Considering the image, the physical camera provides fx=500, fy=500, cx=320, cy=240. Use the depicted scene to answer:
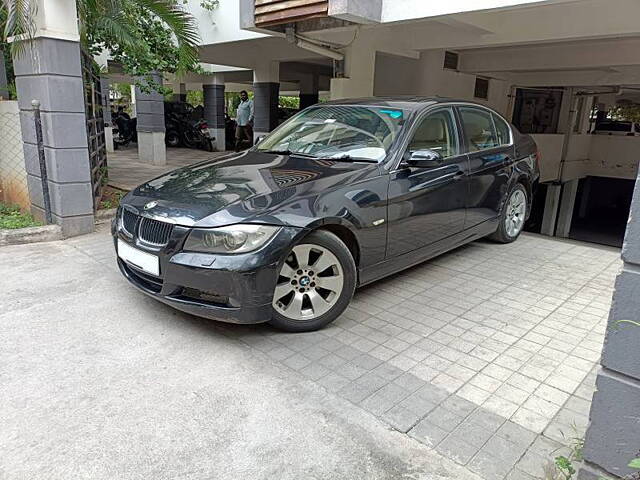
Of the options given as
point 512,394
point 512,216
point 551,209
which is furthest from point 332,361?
point 551,209

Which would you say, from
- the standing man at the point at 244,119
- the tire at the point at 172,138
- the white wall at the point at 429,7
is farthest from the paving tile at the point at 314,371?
the tire at the point at 172,138

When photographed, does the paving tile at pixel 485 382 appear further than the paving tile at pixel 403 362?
No

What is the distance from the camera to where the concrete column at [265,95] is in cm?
1238

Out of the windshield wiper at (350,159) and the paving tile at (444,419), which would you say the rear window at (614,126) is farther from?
the paving tile at (444,419)

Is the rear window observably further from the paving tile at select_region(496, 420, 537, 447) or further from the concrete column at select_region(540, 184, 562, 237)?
the paving tile at select_region(496, 420, 537, 447)

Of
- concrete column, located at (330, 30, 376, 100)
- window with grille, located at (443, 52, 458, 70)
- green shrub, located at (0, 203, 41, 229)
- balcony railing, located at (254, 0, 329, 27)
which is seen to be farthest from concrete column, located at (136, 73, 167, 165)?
window with grille, located at (443, 52, 458, 70)

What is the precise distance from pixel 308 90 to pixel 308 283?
590 inches

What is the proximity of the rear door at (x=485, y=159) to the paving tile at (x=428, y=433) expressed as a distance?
2.71 metres

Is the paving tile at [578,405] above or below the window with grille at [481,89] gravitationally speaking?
below

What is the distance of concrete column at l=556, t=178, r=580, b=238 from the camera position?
18.0 metres

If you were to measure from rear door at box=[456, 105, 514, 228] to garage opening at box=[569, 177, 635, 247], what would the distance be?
53.3 ft

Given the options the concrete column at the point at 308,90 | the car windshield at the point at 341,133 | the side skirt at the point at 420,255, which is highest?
the concrete column at the point at 308,90

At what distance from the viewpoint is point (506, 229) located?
571cm

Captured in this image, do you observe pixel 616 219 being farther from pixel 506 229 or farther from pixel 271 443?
pixel 271 443
